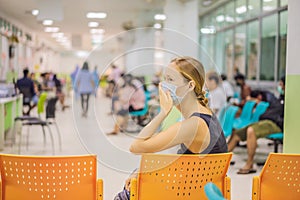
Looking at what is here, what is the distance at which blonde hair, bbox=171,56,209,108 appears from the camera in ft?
8.21

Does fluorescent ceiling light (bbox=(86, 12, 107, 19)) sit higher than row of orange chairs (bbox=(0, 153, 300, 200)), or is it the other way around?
fluorescent ceiling light (bbox=(86, 12, 107, 19))

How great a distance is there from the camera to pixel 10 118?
752 centimetres

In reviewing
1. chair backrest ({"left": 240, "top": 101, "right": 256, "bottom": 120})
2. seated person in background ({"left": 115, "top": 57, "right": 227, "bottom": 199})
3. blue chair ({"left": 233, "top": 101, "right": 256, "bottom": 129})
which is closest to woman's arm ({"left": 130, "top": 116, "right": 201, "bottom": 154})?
seated person in background ({"left": 115, "top": 57, "right": 227, "bottom": 199})

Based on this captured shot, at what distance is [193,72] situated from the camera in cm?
251

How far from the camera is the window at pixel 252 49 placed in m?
10.0

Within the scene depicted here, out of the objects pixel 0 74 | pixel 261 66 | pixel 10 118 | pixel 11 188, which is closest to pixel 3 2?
pixel 0 74

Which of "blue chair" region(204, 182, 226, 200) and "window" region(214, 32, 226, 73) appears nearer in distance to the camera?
"blue chair" region(204, 182, 226, 200)

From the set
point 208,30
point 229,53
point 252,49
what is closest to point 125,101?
point 252,49

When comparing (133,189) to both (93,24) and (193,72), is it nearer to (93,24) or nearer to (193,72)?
(193,72)

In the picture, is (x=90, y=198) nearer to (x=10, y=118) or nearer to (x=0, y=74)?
(x=10, y=118)

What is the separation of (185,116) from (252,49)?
8242 millimetres

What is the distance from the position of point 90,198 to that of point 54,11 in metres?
8.65

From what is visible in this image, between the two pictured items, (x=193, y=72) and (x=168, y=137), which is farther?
(x=193, y=72)

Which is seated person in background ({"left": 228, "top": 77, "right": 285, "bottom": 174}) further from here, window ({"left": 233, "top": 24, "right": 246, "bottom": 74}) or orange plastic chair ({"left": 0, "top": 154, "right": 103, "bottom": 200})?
window ({"left": 233, "top": 24, "right": 246, "bottom": 74})
